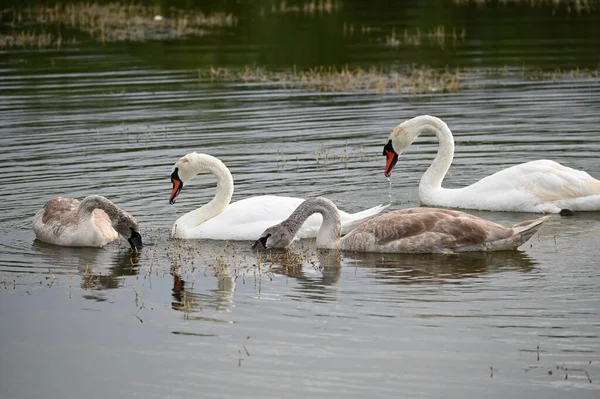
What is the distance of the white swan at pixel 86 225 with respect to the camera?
13.2m

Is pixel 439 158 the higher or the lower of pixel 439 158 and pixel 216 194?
the higher

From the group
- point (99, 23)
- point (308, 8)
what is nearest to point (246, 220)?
point (99, 23)

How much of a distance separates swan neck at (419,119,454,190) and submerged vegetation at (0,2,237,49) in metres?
20.5

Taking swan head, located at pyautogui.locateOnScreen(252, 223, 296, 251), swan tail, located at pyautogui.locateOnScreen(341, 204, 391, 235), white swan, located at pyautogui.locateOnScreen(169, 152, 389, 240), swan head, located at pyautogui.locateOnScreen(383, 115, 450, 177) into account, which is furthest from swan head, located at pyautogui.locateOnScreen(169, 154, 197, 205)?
swan head, located at pyautogui.locateOnScreen(383, 115, 450, 177)

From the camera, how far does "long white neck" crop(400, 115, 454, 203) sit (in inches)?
606

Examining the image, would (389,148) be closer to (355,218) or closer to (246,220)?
(355,218)

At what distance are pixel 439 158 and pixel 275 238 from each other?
12.0 ft

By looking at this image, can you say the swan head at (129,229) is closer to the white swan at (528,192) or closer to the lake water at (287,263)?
the lake water at (287,263)

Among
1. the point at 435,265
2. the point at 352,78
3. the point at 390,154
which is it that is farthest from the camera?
the point at 352,78

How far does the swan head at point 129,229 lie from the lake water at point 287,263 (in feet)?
0.67

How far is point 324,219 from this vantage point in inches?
512

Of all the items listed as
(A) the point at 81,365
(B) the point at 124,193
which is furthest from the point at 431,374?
(B) the point at 124,193

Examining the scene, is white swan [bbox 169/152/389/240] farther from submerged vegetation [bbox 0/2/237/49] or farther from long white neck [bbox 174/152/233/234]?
submerged vegetation [bbox 0/2/237/49]

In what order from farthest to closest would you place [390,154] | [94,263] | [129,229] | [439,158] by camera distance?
[439,158], [390,154], [129,229], [94,263]
